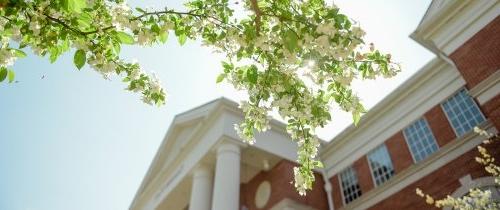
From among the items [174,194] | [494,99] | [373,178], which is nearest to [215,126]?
[174,194]

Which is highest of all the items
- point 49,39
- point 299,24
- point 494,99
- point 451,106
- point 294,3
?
point 451,106

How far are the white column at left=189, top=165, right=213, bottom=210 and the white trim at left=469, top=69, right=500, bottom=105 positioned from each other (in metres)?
11.4

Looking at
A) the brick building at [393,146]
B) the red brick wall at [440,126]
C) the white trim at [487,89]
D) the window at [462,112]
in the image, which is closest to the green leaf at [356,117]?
the brick building at [393,146]

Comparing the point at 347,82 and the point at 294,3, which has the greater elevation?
the point at 294,3

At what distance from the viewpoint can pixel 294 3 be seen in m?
4.81

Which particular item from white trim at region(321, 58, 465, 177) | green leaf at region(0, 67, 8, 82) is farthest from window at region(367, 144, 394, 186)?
green leaf at region(0, 67, 8, 82)

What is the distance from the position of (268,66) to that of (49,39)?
96.3 inches

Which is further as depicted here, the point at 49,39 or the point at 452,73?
the point at 452,73

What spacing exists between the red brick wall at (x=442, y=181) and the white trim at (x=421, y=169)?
5.6 inches

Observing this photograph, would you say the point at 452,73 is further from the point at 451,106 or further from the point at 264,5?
the point at 264,5

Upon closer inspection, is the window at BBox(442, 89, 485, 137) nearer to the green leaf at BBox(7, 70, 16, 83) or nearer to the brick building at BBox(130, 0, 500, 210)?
the brick building at BBox(130, 0, 500, 210)

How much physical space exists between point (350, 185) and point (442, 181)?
14.8 ft

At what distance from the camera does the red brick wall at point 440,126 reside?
44.0ft

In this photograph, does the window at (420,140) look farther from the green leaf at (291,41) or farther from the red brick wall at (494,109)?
the green leaf at (291,41)
